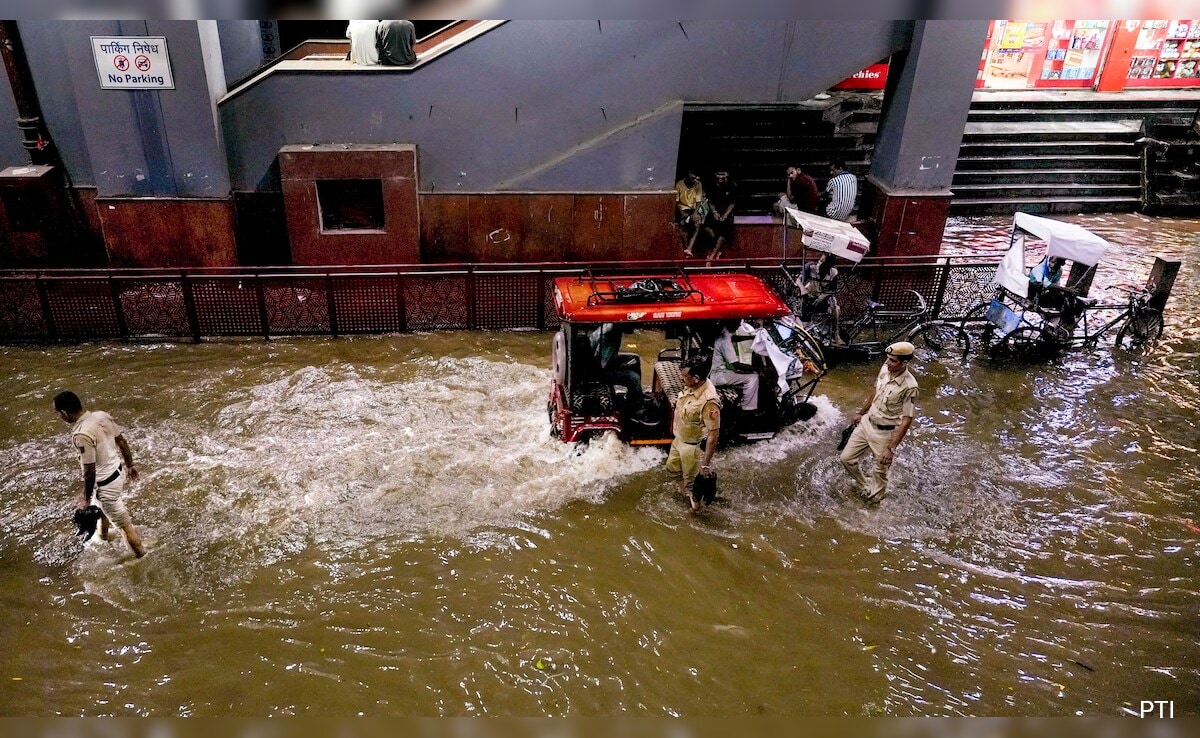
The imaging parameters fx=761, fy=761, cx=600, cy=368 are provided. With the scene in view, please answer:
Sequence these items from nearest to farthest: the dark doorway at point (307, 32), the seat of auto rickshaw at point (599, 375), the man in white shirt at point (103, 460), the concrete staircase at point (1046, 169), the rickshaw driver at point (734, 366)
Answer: the man in white shirt at point (103, 460)
the seat of auto rickshaw at point (599, 375)
the rickshaw driver at point (734, 366)
the dark doorway at point (307, 32)
the concrete staircase at point (1046, 169)

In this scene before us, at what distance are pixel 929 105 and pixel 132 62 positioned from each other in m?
12.6

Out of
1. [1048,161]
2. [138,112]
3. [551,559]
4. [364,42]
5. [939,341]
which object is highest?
[364,42]

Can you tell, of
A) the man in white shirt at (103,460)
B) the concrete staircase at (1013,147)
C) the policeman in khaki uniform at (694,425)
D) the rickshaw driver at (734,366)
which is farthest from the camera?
the concrete staircase at (1013,147)

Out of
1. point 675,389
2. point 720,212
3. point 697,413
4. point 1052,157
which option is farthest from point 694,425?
point 1052,157

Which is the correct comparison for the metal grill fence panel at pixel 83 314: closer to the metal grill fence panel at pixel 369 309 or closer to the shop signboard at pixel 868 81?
the metal grill fence panel at pixel 369 309

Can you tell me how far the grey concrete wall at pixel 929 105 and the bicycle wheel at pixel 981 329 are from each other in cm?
265

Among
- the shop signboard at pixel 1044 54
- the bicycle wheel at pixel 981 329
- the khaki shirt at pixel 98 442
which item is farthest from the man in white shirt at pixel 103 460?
the shop signboard at pixel 1044 54

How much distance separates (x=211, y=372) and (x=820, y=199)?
32.1ft

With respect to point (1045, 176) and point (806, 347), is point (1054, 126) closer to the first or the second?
point (1045, 176)

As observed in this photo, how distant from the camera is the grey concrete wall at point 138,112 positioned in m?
11.3

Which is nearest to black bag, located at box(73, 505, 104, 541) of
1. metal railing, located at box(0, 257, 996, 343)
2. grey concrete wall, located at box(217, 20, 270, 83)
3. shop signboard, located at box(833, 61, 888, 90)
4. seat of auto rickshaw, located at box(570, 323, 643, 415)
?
seat of auto rickshaw, located at box(570, 323, 643, 415)

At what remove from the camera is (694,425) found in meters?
7.58

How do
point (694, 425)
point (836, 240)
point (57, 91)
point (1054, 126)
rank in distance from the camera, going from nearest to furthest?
point (694, 425), point (836, 240), point (57, 91), point (1054, 126)

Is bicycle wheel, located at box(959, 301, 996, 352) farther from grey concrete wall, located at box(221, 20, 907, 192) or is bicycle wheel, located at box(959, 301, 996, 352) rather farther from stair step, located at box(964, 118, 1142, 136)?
stair step, located at box(964, 118, 1142, 136)
